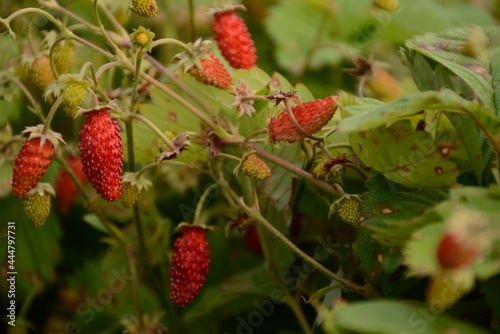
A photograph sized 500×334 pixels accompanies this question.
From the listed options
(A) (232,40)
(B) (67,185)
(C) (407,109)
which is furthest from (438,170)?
(B) (67,185)

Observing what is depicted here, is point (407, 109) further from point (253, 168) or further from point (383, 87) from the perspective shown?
point (383, 87)

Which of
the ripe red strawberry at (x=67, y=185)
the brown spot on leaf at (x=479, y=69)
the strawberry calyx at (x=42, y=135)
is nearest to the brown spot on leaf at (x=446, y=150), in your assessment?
the brown spot on leaf at (x=479, y=69)

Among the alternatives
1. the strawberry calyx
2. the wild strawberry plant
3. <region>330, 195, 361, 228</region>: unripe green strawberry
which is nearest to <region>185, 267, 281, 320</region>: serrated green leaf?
the wild strawberry plant

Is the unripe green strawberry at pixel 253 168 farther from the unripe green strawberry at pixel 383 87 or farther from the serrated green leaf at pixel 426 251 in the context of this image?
the unripe green strawberry at pixel 383 87

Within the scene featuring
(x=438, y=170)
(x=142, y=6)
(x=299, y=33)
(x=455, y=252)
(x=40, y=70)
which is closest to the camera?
(x=455, y=252)

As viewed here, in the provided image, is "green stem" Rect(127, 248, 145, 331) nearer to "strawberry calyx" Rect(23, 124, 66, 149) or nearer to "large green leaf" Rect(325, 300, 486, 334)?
"strawberry calyx" Rect(23, 124, 66, 149)

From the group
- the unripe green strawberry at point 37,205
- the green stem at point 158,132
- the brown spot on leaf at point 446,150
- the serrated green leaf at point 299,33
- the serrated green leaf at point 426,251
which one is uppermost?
the serrated green leaf at point 426,251
